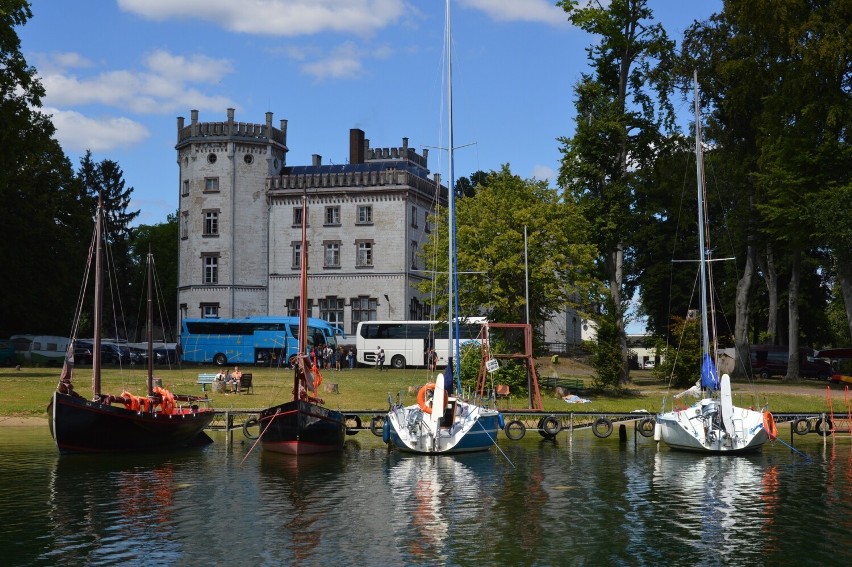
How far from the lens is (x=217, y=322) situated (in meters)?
83.3

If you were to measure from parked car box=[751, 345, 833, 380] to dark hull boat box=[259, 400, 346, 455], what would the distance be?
144 feet

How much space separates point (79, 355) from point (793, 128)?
52.0 meters

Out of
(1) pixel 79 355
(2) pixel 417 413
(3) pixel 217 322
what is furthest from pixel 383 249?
(2) pixel 417 413

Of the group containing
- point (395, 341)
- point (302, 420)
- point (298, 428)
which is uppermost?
point (395, 341)

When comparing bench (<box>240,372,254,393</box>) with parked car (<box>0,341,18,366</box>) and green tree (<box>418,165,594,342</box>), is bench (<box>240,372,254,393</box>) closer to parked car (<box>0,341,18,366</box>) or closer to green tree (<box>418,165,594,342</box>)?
green tree (<box>418,165,594,342</box>)

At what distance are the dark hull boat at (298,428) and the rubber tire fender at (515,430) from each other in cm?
815

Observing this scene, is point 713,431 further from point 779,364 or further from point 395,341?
point 395,341

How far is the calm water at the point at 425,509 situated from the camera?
71.6 feet

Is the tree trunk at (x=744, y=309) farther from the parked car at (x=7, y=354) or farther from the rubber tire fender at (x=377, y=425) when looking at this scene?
the parked car at (x=7, y=354)

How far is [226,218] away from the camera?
9094 cm

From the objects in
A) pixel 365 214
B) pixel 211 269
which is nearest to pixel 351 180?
pixel 365 214

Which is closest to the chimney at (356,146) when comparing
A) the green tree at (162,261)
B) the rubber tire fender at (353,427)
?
the green tree at (162,261)

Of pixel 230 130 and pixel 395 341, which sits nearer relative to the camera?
pixel 395 341

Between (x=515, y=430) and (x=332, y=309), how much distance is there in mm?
47469
